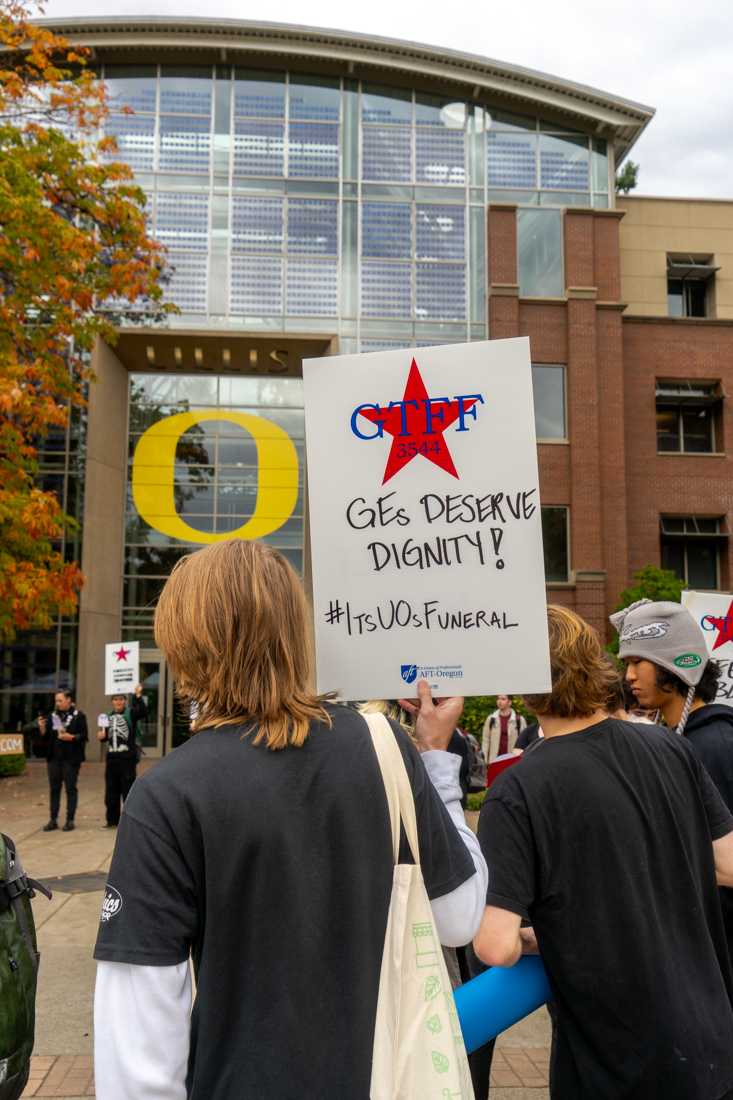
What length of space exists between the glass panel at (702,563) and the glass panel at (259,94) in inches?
661

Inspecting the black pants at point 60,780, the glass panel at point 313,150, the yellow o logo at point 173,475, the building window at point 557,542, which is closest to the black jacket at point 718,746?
the black pants at point 60,780

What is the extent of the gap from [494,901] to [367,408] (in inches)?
52.6

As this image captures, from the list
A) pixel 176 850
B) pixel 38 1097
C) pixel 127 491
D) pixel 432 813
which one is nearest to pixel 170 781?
pixel 176 850

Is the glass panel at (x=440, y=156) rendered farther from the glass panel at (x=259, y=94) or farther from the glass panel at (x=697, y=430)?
the glass panel at (x=697, y=430)

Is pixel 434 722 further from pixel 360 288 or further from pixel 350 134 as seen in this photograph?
pixel 350 134

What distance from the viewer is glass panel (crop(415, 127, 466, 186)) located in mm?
27078

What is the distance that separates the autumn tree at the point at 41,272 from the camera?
13867 mm

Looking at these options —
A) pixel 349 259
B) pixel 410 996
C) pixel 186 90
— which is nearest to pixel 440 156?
pixel 349 259

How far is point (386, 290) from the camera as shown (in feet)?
86.6

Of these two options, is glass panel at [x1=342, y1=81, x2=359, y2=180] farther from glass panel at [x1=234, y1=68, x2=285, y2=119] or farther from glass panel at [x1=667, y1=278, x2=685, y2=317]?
glass panel at [x1=667, y1=278, x2=685, y2=317]

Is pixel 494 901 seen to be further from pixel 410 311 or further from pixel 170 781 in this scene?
pixel 410 311

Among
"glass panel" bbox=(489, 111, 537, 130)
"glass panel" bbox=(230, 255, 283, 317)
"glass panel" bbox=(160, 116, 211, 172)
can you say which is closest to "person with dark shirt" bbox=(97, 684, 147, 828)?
"glass panel" bbox=(230, 255, 283, 317)

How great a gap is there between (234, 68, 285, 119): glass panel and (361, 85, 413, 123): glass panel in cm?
238

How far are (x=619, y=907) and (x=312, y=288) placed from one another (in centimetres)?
2539
